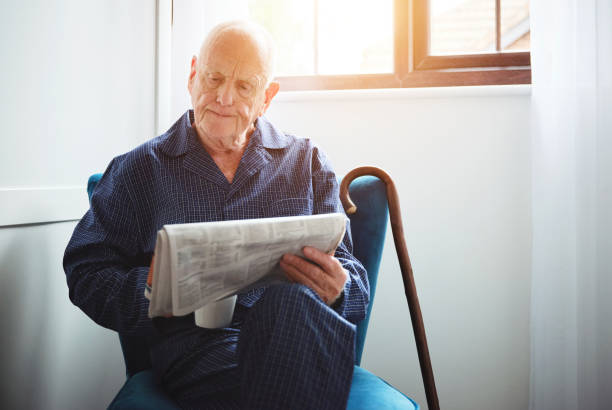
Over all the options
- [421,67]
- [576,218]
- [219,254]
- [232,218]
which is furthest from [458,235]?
[219,254]

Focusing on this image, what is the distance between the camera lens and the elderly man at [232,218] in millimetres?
631

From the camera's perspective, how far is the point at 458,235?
1.48 metres

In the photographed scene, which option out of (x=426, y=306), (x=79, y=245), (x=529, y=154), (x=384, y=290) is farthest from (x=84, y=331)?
(x=529, y=154)

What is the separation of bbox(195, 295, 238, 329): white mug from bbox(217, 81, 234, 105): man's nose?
17.7 inches

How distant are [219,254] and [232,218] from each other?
1.16 ft

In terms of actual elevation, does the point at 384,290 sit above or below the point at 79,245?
below

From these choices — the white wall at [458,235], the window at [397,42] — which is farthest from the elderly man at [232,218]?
the window at [397,42]

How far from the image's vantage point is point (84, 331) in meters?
1.16

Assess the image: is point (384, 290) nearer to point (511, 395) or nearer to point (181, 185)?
point (511, 395)

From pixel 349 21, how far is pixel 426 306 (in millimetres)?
1187

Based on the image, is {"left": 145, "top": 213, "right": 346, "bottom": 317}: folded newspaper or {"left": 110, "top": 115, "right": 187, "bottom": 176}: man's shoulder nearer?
{"left": 145, "top": 213, "right": 346, "bottom": 317}: folded newspaper

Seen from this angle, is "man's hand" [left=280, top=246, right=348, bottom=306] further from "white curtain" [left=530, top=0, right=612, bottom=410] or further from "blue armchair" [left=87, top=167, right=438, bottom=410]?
"white curtain" [left=530, top=0, right=612, bottom=410]

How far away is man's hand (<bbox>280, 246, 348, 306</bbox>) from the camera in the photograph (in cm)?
67

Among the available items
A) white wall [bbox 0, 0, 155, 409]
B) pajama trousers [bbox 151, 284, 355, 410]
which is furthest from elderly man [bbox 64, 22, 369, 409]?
white wall [bbox 0, 0, 155, 409]
